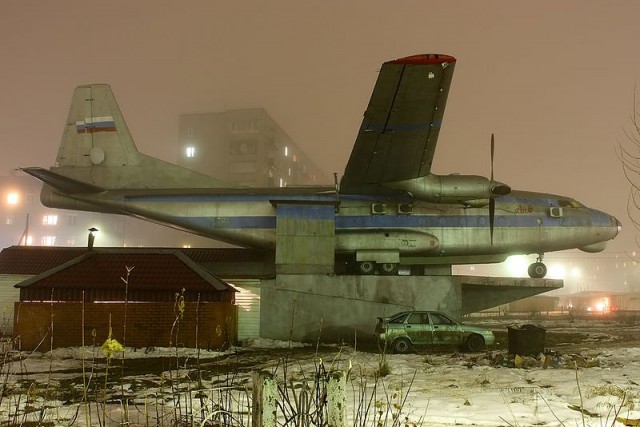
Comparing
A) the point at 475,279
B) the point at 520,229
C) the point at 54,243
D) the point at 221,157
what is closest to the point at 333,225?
the point at 475,279

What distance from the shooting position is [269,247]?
2475 cm

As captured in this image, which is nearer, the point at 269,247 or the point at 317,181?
the point at 269,247

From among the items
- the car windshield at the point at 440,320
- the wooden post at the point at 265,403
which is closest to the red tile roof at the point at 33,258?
the car windshield at the point at 440,320

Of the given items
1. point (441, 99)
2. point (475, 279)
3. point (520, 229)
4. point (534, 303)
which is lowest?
point (534, 303)

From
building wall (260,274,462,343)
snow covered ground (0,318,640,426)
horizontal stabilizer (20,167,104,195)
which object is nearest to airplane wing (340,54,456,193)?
building wall (260,274,462,343)

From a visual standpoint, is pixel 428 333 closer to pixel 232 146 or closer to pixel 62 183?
pixel 62 183

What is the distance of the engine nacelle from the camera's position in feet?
75.0

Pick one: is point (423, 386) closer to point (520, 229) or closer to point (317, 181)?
point (520, 229)

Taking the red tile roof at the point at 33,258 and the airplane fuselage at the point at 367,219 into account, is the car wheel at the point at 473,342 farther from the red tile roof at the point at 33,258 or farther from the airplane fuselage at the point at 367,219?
the red tile roof at the point at 33,258

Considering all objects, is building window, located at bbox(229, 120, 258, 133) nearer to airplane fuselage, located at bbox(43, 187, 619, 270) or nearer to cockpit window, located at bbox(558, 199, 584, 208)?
airplane fuselage, located at bbox(43, 187, 619, 270)

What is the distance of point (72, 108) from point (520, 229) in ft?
77.7

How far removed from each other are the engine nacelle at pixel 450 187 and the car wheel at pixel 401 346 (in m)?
7.86

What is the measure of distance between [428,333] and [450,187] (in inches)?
301

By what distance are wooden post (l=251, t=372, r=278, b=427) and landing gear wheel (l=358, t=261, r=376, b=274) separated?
64.1 feet
